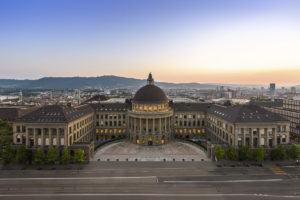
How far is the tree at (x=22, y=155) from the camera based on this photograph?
209 ft

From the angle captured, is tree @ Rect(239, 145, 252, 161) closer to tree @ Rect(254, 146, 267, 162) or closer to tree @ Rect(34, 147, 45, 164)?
tree @ Rect(254, 146, 267, 162)

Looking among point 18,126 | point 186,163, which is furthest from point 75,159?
point 186,163

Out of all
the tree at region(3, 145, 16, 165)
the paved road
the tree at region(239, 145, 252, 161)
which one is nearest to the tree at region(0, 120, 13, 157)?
the tree at region(3, 145, 16, 165)

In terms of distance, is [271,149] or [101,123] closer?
[271,149]

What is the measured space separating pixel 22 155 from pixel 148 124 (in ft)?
174

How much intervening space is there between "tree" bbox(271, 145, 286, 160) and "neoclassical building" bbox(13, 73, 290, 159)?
3.78 meters

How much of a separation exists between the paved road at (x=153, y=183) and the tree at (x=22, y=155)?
4788 millimetres

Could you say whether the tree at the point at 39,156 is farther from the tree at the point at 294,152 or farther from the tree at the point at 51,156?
the tree at the point at 294,152

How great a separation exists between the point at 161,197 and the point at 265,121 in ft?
166

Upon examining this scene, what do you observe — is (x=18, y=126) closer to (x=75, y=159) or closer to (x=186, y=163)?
(x=75, y=159)

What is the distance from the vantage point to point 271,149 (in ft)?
226

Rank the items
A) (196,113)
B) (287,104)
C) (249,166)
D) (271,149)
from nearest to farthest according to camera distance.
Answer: (249,166) → (271,149) → (196,113) → (287,104)

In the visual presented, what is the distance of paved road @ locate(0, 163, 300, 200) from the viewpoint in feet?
151

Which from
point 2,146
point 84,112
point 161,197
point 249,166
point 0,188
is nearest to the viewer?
point 161,197
